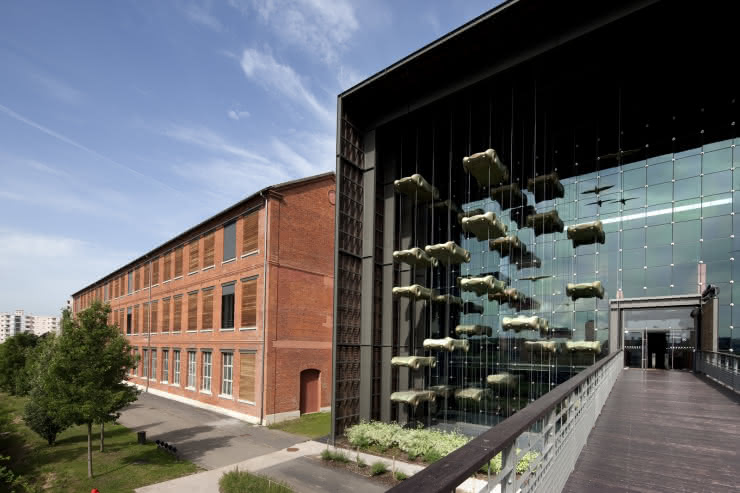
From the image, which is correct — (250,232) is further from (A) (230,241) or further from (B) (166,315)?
(B) (166,315)

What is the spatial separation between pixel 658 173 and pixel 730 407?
11235mm

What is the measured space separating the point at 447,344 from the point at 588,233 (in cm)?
732

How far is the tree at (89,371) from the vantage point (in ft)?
49.5

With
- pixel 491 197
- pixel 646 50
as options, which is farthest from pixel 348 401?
pixel 646 50

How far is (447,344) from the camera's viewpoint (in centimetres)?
1752

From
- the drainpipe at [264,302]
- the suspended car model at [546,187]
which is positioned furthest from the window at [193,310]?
the suspended car model at [546,187]

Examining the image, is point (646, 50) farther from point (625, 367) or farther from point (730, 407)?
point (625, 367)

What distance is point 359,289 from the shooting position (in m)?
19.5

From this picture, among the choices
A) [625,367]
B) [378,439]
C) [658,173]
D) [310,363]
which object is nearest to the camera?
[378,439]

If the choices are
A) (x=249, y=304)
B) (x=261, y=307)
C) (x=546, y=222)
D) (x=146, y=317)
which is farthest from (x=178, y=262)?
(x=546, y=222)

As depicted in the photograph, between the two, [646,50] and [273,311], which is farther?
[273,311]

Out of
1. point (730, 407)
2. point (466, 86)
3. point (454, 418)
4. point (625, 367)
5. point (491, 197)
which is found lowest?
point (454, 418)

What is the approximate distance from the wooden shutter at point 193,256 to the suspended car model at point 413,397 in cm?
2117

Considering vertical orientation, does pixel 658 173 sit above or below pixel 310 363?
above
